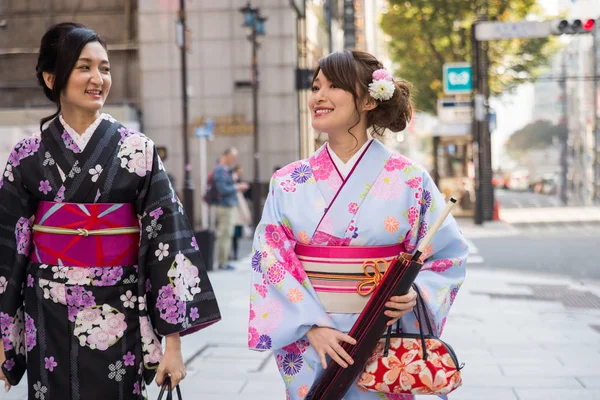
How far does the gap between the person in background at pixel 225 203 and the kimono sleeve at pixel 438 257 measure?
9.34 metres

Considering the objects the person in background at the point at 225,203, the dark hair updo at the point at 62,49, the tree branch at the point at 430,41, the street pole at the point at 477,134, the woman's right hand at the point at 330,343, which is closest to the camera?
the woman's right hand at the point at 330,343

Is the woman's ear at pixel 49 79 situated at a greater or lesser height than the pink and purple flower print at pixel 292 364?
greater

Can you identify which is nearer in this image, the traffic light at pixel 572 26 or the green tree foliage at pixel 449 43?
the traffic light at pixel 572 26

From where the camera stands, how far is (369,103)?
3230mm

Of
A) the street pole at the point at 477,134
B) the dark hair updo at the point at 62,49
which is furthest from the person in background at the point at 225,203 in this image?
the street pole at the point at 477,134

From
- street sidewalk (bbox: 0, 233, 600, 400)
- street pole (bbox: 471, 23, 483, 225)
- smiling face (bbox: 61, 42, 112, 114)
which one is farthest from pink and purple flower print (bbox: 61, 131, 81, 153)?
street pole (bbox: 471, 23, 483, 225)

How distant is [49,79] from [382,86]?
125cm

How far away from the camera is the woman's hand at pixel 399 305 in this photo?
286 centimetres

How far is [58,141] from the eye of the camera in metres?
3.03

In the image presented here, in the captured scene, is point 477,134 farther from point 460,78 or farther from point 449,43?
point 449,43

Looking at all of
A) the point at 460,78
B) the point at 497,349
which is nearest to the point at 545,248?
the point at 460,78

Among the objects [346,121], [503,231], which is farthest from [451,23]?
[346,121]

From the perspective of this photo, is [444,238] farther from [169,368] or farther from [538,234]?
[538,234]

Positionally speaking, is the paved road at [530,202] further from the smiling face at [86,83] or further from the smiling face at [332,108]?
the smiling face at [86,83]
